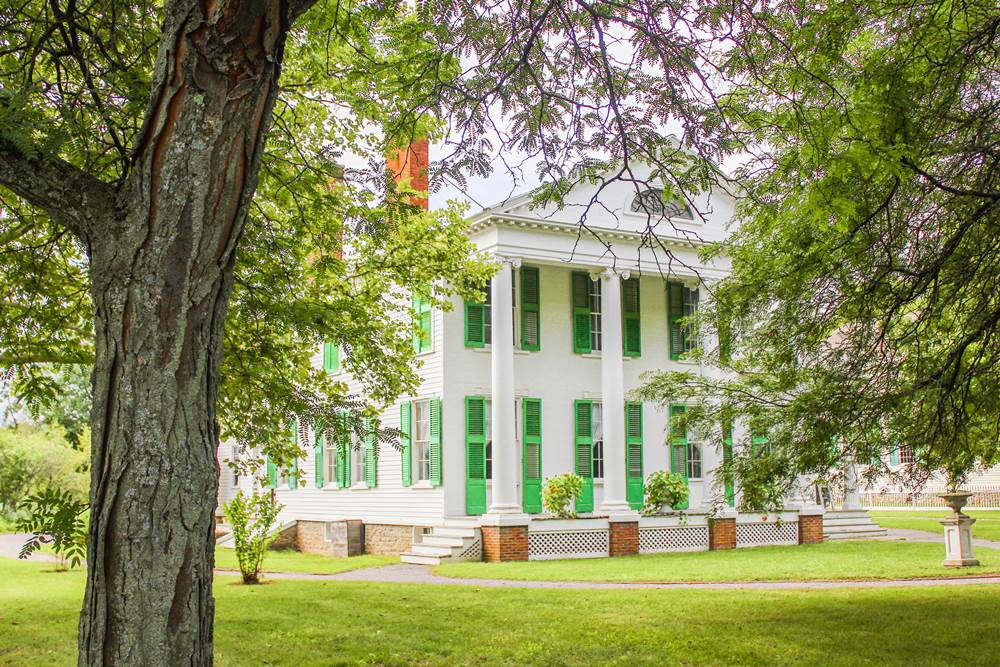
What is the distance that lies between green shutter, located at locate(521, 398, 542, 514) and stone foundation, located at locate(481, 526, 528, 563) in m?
2.08

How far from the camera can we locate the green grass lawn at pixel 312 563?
20.3 meters

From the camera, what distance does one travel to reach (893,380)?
31.9 feet

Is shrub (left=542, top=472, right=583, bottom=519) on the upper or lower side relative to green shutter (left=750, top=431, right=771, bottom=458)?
lower

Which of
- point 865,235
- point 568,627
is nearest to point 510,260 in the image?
point 568,627

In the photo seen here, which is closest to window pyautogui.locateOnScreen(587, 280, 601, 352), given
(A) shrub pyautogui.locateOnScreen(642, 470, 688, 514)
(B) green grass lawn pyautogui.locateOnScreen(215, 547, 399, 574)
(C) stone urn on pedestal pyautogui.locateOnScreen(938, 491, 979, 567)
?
(A) shrub pyautogui.locateOnScreen(642, 470, 688, 514)

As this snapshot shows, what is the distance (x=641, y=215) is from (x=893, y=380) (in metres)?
14.3

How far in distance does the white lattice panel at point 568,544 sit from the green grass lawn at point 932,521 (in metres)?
8.83

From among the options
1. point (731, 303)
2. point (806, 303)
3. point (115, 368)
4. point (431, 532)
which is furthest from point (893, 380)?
point (431, 532)

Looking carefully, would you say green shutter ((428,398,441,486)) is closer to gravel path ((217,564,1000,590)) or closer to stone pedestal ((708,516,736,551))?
gravel path ((217,564,1000,590))

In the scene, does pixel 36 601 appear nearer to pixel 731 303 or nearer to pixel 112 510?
pixel 731 303

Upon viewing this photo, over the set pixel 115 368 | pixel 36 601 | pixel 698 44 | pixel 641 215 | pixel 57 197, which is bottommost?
pixel 36 601

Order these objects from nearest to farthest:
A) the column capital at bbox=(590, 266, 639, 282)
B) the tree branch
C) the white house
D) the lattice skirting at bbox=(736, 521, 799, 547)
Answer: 1. the tree branch
2. the white house
3. the column capital at bbox=(590, 266, 639, 282)
4. the lattice skirting at bbox=(736, 521, 799, 547)

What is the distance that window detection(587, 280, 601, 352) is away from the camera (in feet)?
80.0

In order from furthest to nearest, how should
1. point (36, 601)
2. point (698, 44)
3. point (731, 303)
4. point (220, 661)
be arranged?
point (36, 601) → point (731, 303) → point (220, 661) → point (698, 44)
